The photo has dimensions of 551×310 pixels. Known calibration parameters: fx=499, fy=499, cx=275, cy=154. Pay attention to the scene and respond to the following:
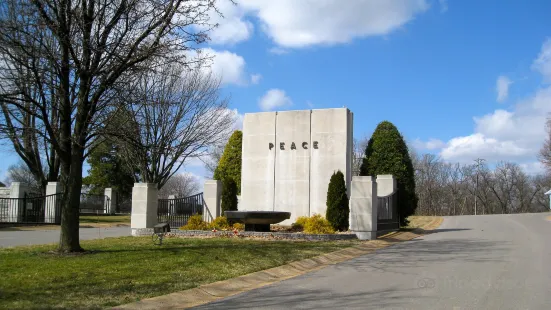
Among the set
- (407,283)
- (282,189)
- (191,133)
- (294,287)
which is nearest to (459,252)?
(407,283)

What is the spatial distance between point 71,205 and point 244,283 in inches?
200

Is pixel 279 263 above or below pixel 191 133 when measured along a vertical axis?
below

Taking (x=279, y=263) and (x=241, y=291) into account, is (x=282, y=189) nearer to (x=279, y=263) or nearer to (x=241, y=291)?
(x=279, y=263)

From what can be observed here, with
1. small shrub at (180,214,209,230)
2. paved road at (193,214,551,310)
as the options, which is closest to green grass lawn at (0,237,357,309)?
paved road at (193,214,551,310)

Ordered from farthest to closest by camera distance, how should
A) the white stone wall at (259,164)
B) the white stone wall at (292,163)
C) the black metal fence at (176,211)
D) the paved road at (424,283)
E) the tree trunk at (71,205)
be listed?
the white stone wall at (259,164)
the white stone wall at (292,163)
the black metal fence at (176,211)
the tree trunk at (71,205)
the paved road at (424,283)

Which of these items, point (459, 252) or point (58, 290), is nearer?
point (58, 290)

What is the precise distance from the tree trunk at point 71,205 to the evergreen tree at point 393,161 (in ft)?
43.3

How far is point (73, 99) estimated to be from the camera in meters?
12.7

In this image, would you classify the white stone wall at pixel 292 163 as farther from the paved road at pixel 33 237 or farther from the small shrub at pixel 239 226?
the paved road at pixel 33 237

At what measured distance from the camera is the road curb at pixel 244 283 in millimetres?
8219

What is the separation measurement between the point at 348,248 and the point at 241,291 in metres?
6.29

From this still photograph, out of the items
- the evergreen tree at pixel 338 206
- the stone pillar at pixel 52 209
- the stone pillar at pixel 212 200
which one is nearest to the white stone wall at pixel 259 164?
the stone pillar at pixel 212 200

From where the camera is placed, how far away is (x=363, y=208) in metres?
17.7

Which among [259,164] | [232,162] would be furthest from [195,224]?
[232,162]
